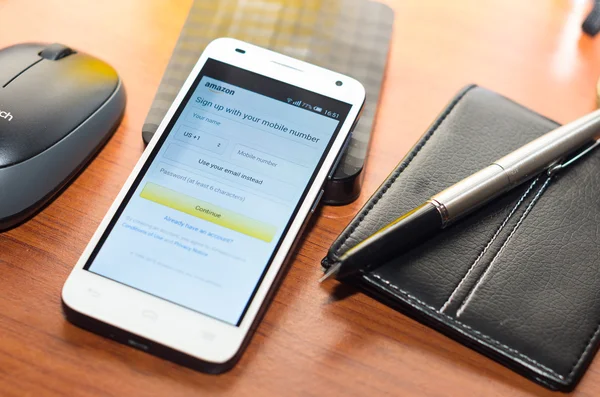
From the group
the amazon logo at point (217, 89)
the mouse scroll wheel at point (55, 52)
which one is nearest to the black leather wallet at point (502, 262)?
the amazon logo at point (217, 89)

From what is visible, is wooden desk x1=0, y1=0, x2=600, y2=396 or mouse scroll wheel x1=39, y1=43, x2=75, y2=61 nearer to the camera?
wooden desk x1=0, y1=0, x2=600, y2=396

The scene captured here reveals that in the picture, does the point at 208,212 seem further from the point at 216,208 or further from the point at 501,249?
the point at 501,249

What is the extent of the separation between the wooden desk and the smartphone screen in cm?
4

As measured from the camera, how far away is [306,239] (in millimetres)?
467

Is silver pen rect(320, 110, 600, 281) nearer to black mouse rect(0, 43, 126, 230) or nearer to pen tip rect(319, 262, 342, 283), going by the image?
pen tip rect(319, 262, 342, 283)

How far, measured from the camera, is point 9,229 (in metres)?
0.45

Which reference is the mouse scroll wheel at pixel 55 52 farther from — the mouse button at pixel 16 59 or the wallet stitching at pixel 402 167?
the wallet stitching at pixel 402 167

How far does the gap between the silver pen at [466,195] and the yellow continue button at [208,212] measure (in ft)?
0.18

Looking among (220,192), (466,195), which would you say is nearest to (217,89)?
(220,192)

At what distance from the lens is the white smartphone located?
394 mm

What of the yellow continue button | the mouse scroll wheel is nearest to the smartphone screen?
the yellow continue button

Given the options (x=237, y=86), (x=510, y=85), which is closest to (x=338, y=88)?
Answer: (x=237, y=86)

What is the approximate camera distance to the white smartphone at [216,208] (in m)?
0.39

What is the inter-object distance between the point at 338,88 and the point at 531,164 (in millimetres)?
162
